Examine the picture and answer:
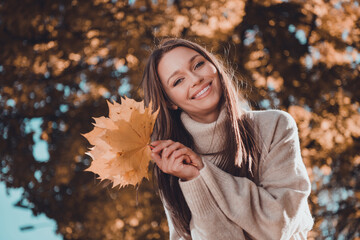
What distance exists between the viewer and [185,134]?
2.10m

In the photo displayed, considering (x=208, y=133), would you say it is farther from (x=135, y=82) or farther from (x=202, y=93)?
(x=135, y=82)

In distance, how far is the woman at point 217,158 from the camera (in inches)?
63.6

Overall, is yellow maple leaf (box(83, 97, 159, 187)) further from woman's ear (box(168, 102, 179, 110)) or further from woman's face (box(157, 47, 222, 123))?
woman's ear (box(168, 102, 179, 110))

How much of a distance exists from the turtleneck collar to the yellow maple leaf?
1.66 ft

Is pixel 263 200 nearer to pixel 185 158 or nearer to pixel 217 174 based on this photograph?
pixel 217 174

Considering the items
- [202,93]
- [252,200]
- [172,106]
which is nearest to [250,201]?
[252,200]

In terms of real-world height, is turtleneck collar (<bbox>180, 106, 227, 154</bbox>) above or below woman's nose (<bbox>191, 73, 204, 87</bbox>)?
below

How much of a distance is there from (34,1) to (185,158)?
316 cm

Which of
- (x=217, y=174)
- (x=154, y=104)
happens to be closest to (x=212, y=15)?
(x=154, y=104)

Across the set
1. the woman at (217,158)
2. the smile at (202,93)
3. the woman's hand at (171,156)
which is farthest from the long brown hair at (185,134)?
the woman's hand at (171,156)

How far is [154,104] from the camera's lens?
2.04 metres

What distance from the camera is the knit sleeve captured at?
161 cm

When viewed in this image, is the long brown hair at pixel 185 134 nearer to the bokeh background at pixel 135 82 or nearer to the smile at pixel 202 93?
the smile at pixel 202 93

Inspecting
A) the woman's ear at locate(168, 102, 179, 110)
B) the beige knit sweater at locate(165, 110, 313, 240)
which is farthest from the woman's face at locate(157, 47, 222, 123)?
the beige knit sweater at locate(165, 110, 313, 240)
